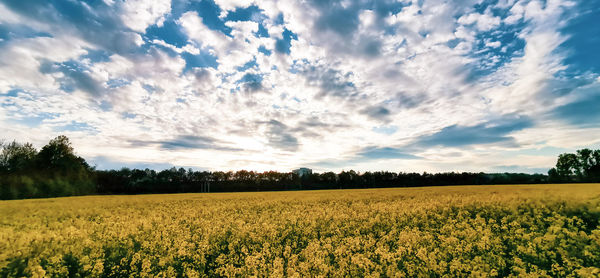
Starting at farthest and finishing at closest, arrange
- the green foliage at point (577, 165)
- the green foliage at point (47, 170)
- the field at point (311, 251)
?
the green foliage at point (577, 165)
the green foliage at point (47, 170)
the field at point (311, 251)

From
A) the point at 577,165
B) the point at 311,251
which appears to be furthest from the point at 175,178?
the point at 577,165

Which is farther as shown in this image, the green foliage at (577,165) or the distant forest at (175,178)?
the green foliage at (577,165)

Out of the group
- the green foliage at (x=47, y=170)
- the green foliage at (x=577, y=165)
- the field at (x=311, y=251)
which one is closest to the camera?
the field at (x=311, y=251)

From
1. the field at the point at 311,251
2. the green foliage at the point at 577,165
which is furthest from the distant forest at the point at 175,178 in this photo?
the field at the point at 311,251

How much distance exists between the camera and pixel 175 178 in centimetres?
11012

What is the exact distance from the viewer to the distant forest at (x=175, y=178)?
61.8 m

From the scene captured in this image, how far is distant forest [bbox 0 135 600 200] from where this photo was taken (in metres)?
61.8

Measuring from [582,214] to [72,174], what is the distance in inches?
3655

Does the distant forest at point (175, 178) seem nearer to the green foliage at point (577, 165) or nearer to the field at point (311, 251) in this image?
the green foliage at point (577, 165)

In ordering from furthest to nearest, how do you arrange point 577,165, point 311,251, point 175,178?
point 175,178, point 577,165, point 311,251

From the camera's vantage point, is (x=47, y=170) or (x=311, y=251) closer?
(x=311, y=251)

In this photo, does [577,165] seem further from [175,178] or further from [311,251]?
[175,178]

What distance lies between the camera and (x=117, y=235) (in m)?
9.99

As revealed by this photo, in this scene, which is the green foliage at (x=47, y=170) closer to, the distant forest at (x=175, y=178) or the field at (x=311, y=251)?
the distant forest at (x=175, y=178)
